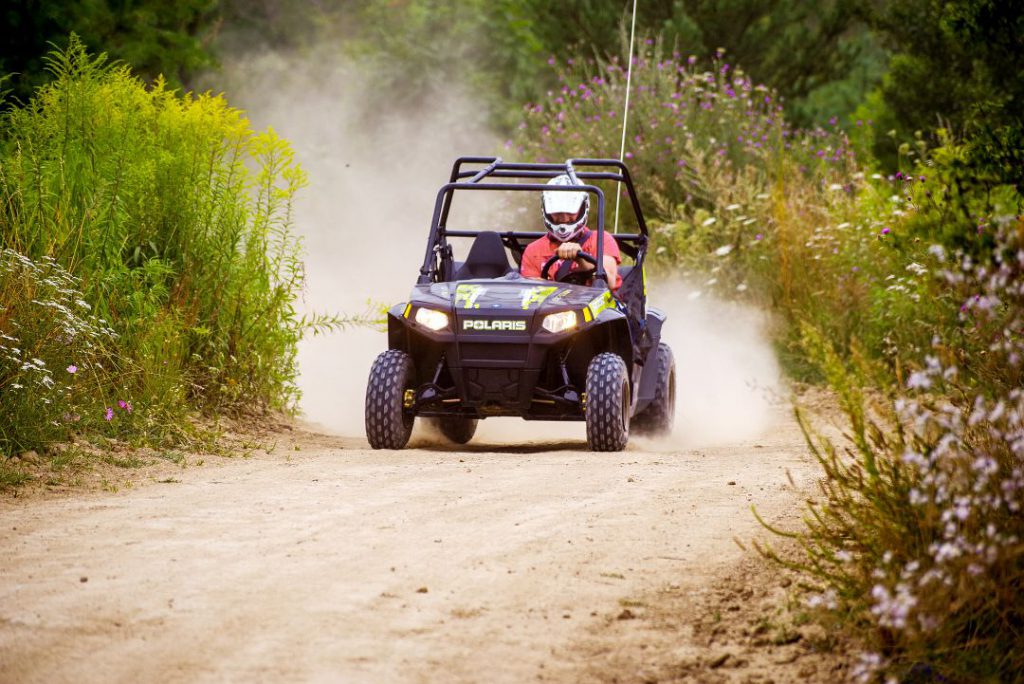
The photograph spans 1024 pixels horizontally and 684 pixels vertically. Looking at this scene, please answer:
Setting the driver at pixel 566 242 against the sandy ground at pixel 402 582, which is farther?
the driver at pixel 566 242

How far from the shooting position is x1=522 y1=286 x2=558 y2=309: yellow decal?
9.04 metres

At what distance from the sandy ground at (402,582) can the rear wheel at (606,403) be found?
1.24 meters

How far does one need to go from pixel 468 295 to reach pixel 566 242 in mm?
1178

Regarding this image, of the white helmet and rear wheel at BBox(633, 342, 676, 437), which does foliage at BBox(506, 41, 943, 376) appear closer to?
rear wheel at BBox(633, 342, 676, 437)

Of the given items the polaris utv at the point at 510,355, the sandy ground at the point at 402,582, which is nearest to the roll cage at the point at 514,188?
the polaris utv at the point at 510,355

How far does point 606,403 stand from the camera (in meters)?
8.90

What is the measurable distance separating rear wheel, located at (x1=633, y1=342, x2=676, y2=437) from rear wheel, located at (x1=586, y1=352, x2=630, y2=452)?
1.43 metres

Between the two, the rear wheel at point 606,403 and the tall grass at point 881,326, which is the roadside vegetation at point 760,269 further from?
the rear wheel at point 606,403

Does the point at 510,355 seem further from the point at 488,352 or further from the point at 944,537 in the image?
the point at 944,537

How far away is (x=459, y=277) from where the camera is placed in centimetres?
1006

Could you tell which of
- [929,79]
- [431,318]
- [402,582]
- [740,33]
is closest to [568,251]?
[431,318]

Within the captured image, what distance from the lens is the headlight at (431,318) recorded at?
29.6ft

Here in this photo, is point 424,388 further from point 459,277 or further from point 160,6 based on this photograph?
point 160,6

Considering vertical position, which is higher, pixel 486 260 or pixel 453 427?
pixel 486 260
